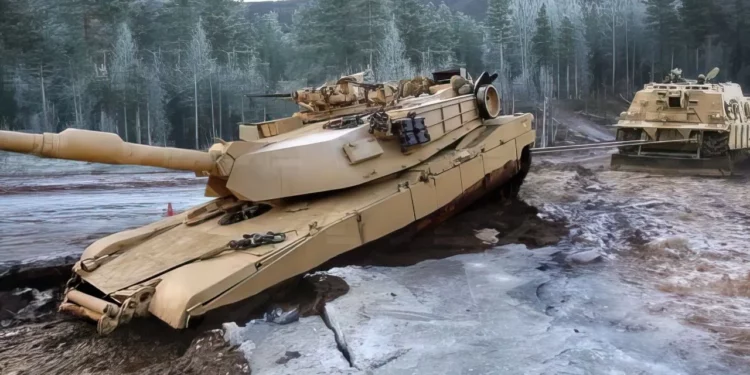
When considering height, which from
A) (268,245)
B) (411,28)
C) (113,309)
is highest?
(411,28)

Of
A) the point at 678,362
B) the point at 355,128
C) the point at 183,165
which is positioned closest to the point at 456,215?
the point at 355,128

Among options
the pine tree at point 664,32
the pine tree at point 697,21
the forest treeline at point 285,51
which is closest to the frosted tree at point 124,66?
the forest treeline at point 285,51

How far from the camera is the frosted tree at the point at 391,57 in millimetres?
17062

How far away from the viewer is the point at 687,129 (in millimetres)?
13734

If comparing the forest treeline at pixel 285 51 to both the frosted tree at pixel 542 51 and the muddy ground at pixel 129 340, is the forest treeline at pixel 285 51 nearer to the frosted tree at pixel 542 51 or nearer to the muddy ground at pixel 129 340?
the frosted tree at pixel 542 51

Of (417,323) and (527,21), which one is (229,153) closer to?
(417,323)

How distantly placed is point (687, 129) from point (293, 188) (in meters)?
9.67

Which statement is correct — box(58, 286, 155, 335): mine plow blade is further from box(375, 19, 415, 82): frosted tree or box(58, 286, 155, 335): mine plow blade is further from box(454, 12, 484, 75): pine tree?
box(454, 12, 484, 75): pine tree

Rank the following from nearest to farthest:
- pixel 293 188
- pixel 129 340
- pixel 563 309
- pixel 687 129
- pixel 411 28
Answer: pixel 129 340 → pixel 563 309 → pixel 293 188 → pixel 687 129 → pixel 411 28

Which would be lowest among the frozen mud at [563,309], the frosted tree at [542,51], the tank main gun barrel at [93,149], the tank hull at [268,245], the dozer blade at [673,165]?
the frozen mud at [563,309]

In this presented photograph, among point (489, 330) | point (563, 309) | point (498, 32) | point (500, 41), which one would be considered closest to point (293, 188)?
point (489, 330)

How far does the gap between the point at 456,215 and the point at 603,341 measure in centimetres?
469

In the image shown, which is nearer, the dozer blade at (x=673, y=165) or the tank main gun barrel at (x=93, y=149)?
the tank main gun barrel at (x=93, y=149)

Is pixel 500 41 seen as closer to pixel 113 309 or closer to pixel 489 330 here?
pixel 489 330
